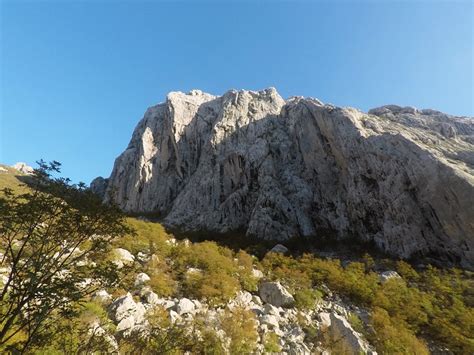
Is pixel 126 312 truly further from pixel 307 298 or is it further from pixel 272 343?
pixel 307 298

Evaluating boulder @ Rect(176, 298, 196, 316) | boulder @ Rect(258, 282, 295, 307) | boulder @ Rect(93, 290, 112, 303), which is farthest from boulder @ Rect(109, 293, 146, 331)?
boulder @ Rect(258, 282, 295, 307)

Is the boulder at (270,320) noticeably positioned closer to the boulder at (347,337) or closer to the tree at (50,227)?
the boulder at (347,337)

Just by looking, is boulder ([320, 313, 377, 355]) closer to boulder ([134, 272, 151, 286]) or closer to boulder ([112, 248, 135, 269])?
boulder ([134, 272, 151, 286])

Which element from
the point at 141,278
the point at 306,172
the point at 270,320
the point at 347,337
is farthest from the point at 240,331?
the point at 306,172

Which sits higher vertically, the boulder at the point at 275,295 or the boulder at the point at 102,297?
the boulder at the point at 102,297

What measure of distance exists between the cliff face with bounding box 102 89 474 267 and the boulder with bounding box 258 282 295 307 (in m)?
23.1

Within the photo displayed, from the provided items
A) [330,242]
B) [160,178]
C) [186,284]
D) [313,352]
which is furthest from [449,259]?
[160,178]

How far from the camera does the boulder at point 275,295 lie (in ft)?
49.9

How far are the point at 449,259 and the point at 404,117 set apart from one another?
35055mm

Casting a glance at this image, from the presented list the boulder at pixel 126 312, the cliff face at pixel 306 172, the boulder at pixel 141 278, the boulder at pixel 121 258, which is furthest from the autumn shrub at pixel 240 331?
the cliff face at pixel 306 172

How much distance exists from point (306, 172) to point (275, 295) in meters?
36.4

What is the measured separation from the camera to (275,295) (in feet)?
51.2

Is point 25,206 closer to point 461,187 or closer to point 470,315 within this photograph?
point 470,315

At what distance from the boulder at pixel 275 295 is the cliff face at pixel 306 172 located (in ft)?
75.8
